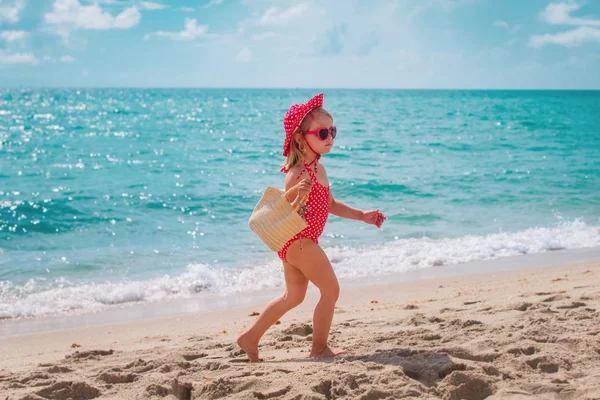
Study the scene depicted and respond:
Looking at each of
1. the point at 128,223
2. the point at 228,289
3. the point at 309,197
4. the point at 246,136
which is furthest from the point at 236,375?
the point at 246,136

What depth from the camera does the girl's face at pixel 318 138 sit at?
12.1ft

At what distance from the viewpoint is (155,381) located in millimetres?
Result: 3332

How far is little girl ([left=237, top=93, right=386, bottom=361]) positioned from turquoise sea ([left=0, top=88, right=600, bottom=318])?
3078mm

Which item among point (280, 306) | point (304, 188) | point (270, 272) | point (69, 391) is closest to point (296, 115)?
point (304, 188)

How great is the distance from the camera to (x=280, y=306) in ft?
12.4

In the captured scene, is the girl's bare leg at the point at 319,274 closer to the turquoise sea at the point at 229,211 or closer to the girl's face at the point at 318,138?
the girl's face at the point at 318,138

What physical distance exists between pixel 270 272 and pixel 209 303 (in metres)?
1.19

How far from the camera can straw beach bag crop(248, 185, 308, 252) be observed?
3539 millimetres

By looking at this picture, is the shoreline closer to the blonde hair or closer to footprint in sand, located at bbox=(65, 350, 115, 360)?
footprint in sand, located at bbox=(65, 350, 115, 360)

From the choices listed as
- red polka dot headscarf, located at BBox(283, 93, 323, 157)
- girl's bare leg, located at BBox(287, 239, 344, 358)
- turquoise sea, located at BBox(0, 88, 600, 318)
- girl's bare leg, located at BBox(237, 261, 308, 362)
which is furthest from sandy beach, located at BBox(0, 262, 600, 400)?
turquoise sea, located at BBox(0, 88, 600, 318)

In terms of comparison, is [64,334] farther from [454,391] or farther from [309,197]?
[454,391]

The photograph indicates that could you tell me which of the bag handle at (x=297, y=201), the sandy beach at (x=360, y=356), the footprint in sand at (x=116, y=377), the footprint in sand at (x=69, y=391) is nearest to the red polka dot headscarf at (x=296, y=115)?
the bag handle at (x=297, y=201)

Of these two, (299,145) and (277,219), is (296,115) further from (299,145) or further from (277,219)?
(277,219)

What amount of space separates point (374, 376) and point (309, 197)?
3.66ft
